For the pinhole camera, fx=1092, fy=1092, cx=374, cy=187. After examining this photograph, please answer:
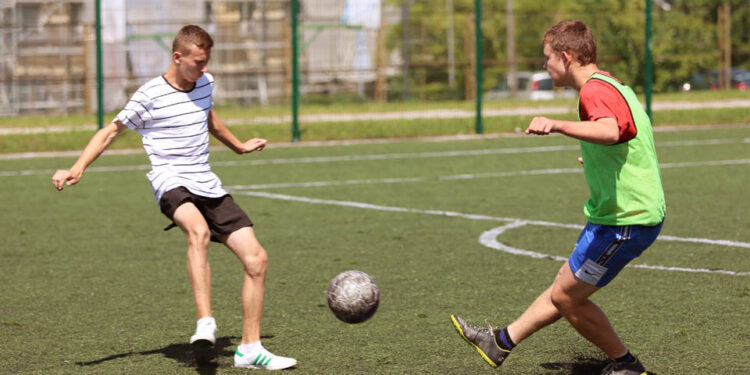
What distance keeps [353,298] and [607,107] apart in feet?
5.94

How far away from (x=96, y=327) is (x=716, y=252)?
499cm

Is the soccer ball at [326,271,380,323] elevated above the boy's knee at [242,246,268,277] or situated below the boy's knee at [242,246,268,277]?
below

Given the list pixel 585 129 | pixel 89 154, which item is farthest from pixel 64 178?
pixel 585 129

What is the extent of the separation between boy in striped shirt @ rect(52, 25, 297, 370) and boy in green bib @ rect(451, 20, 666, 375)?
5.16 feet

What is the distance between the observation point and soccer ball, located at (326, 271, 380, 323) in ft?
19.0

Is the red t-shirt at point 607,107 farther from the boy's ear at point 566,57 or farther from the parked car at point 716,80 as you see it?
the parked car at point 716,80

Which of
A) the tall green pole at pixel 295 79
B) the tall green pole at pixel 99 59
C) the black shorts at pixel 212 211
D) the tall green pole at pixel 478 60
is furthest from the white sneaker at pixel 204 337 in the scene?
the tall green pole at pixel 478 60

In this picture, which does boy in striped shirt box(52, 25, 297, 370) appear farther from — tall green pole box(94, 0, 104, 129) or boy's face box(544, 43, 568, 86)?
tall green pole box(94, 0, 104, 129)

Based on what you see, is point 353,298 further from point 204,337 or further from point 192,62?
point 192,62

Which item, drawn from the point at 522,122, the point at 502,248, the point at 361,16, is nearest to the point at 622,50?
the point at 522,122

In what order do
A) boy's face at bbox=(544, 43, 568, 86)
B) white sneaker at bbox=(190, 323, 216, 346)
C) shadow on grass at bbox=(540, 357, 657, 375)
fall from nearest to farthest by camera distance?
1. boy's face at bbox=(544, 43, 568, 86)
2. white sneaker at bbox=(190, 323, 216, 346)
3. shadow on grass at bbox=(540, 357, 657, 375)

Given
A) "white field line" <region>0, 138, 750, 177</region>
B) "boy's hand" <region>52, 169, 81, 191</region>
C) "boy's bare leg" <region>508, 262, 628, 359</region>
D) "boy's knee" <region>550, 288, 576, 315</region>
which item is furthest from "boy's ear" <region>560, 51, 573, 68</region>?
"white field line" <region>0, 138, 750, 177</region>

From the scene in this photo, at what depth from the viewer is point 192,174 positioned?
19.5 ft

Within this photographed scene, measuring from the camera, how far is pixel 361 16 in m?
25.2
